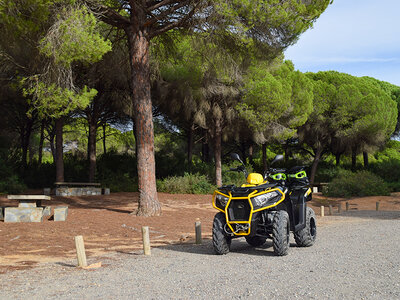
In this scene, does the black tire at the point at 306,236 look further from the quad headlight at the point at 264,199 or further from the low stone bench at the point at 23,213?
the low stone bench at the point at 23,213

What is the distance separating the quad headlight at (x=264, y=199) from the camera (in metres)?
6.89

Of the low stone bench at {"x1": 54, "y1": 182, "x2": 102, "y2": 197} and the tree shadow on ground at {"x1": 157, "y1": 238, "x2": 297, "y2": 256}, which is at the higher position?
the low stone bench at {"x1": 54, "y1": 182, "x2": 102, "y2": 197}

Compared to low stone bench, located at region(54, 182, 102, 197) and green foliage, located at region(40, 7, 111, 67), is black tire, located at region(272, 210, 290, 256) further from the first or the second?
low stone bench, located at region(54, 182, 102, 197)

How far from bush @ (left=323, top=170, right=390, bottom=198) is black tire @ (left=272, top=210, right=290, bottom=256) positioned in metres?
18.4

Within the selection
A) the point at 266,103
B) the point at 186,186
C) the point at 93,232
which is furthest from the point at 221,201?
the point at 266,103

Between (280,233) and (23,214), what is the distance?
26.5 feet

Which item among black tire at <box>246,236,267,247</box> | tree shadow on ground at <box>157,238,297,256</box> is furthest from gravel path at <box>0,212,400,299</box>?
black tire at <box>246,236,267,247</box>

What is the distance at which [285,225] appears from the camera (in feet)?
22.9

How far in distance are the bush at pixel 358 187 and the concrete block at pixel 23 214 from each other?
57.6 ft

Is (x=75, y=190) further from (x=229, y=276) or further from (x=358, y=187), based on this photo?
(x=229, y=276)

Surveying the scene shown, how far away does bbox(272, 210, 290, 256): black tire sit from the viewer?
690cm

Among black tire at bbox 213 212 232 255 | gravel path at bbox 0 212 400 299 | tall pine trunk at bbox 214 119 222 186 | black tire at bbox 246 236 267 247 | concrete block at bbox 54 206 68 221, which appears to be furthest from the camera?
tall pine trunk at bbox 214 119 222 186

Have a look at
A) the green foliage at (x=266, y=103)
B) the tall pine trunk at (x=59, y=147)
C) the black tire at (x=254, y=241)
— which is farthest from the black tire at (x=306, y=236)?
the tall pine trunk at (x=59, y=147)

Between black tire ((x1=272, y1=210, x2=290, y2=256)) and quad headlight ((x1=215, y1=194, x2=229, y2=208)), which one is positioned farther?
quad headlight ((x1=215, y1=194, x2=229, y2=208))
